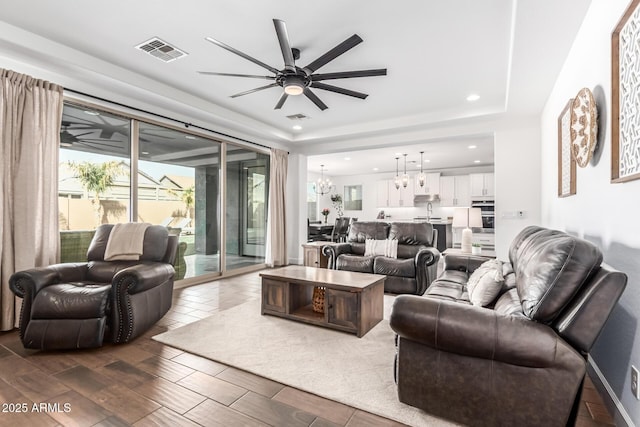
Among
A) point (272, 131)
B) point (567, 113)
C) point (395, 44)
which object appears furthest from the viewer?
point (272, 131)

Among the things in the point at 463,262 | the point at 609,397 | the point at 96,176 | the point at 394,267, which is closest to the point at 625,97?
the point at 609,397

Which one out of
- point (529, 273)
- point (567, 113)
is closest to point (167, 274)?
point (529, 273)

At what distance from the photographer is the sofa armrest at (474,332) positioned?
1.40 meters

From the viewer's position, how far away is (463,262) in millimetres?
3492

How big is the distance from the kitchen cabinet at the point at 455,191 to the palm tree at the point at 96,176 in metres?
8.61

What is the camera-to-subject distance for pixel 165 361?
7.48 feet

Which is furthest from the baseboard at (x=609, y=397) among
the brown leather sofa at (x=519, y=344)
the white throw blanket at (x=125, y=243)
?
the white throw blanket at (x=125, y=243)

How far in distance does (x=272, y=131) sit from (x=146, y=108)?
Result: 2.19 meters

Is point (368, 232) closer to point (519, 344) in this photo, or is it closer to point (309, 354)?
point (309, 354)

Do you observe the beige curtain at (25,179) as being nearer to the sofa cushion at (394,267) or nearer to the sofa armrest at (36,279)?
the sofa armrest at (36,279)

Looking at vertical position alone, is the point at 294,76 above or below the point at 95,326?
above

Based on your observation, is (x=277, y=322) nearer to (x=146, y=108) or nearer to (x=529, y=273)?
(x=529, y=273)

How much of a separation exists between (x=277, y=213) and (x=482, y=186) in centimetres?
589

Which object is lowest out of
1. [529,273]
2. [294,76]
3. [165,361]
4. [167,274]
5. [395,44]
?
[165,361]
